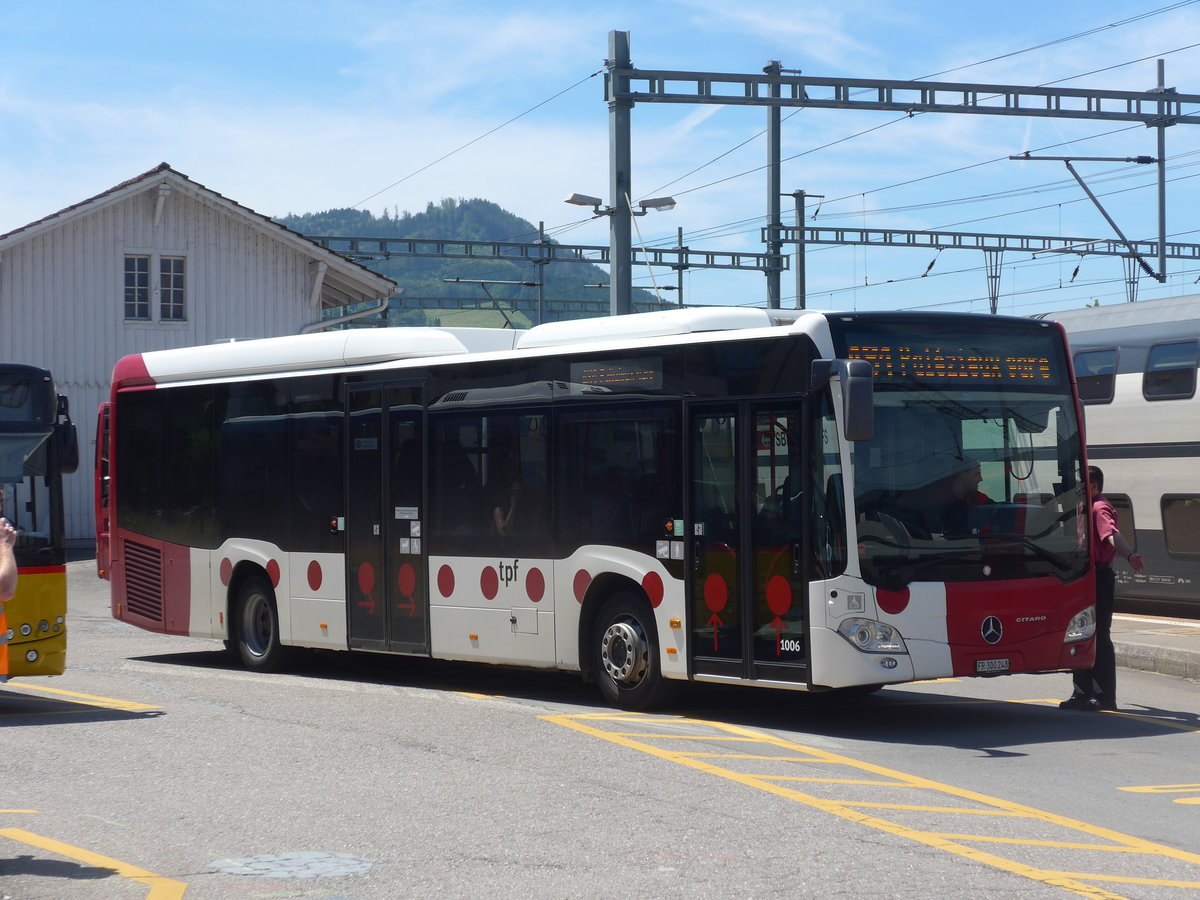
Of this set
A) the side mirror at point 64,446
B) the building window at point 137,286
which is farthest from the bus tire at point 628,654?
the building window at point 137,286

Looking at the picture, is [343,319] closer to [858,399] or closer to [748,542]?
[748,542]

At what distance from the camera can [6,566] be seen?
6699 mm

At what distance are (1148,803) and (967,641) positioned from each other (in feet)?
8.07

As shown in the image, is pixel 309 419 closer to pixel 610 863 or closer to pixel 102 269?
pixel 610 863

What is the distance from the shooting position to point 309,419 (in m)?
14.9

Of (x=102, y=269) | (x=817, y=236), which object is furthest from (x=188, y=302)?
(x=817, y=236)

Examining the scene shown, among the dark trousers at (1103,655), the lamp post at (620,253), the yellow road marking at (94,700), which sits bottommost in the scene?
the yellow road marking at (94,700)

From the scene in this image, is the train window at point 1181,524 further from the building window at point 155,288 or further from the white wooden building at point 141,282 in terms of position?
the building window at point 155,288

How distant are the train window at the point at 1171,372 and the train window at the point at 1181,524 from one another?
1.24 metres

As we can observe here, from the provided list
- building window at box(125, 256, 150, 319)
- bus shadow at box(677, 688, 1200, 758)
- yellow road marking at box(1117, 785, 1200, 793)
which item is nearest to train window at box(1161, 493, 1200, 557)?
bus shadow at box(677, 688, 1200, 758)

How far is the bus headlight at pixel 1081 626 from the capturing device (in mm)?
11211

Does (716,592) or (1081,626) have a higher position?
(716,592)

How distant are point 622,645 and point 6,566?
19.5 ft

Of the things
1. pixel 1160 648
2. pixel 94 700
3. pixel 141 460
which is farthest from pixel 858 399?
pixel 141 460
